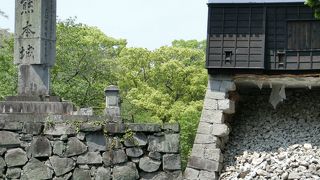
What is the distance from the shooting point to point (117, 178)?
14117 millimetres

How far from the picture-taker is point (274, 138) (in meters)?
19.6

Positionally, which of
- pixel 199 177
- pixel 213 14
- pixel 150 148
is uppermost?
pixel 213 14

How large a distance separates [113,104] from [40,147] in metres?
1.82

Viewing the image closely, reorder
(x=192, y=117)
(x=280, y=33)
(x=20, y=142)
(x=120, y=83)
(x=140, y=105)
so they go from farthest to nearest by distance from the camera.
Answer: (x=120, y=83)
(x=140, y=105)
(x=192, y=117)
(x=280, y=33)
(x=20, y=142)

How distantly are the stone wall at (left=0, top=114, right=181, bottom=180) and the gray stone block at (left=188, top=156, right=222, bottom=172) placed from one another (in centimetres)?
440

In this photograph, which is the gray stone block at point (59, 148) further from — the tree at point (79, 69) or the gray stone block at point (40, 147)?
the tree at point (79, 69)

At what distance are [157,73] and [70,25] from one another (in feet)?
19.6

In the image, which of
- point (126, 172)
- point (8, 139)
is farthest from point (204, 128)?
point (8, 139)

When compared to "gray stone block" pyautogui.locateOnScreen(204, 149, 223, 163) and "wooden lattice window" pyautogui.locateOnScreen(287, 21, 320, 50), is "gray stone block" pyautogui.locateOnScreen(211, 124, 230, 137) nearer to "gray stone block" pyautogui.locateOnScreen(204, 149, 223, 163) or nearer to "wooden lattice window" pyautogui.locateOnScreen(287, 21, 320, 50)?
"gray stone block" pyautogui.locateOnScreen(204, 149, 223, 163)

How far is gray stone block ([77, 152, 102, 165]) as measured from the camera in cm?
1402

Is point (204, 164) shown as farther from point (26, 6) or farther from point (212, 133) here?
point (26, 6)

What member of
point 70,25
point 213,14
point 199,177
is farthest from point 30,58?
point 70,25

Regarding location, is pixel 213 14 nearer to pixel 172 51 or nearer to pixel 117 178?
pixel 117 178

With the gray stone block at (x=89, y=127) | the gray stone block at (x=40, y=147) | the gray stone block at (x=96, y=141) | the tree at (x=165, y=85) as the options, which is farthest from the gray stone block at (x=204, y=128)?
the tree at (x=165, y=85)
